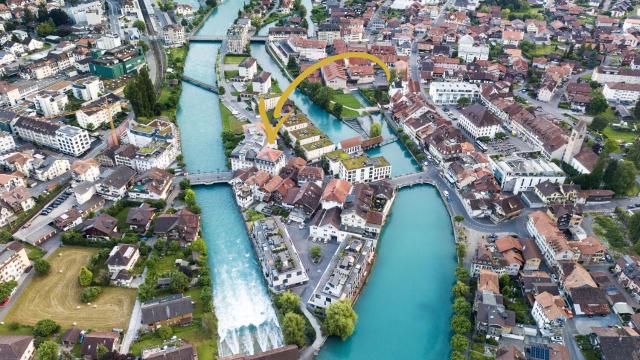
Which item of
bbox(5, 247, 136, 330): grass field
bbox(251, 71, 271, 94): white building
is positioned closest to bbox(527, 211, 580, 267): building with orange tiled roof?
bbox(5, 247, 136, 330): grass field

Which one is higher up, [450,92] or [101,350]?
[450,92]

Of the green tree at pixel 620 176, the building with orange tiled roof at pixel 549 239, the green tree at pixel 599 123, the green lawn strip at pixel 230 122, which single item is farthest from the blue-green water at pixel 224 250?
the green tree at pixel 599 123

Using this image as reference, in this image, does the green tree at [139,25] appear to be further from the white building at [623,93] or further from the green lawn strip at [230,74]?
the white building at [623,93]

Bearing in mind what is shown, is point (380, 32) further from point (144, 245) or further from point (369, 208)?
point (144, 245)

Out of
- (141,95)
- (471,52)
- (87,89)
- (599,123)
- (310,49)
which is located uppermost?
(471,52)

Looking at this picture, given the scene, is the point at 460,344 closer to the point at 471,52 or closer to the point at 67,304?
the point at 67,304

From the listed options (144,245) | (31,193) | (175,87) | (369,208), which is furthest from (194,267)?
(175,87)

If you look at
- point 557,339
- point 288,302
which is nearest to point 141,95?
point 288,302
